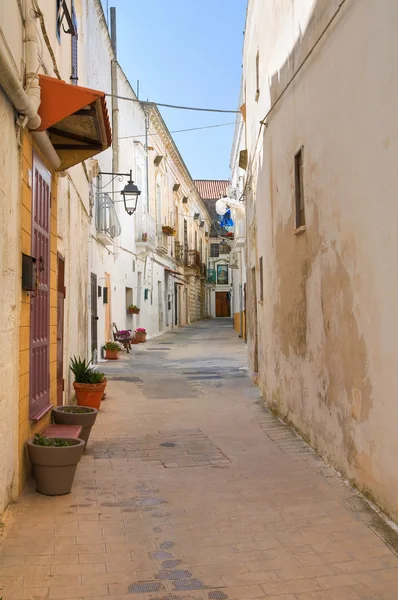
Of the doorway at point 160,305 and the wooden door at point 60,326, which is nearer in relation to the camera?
the wooden door at point 60,326

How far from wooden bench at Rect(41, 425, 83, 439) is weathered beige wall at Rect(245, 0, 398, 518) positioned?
2.30 m

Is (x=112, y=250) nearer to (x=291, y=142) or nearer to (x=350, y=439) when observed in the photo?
(x=291, y=142)

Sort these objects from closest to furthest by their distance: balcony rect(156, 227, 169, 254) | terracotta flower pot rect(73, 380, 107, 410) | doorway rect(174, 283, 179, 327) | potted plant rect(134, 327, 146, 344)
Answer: terracotta flower pot rect(73, 380, 107, 410) < potted plant rect(134, 327, 146, 344) < balcony rect(156, 227, 169, 254) < doorway rect(174, 283, 179, 327)

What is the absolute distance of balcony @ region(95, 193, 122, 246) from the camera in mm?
13258

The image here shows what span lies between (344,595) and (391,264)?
6.57ft

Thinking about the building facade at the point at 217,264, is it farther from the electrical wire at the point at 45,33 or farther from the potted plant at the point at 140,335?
the electrical wire at the point at 45,33

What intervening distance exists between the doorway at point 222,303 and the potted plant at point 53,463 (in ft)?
162

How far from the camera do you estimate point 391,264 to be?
377cm

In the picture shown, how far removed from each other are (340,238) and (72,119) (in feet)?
8.82

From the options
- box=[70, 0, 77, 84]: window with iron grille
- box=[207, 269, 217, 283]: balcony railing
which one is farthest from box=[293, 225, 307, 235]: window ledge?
box=[207, 269, 217, 283]: balcony railing

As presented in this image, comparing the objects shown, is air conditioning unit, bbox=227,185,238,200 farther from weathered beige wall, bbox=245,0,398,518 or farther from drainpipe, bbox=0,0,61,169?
drainpipe, bbox=0,0,61,169

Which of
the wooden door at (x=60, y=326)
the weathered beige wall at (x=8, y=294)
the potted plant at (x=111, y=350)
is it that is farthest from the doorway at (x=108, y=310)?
the weathered beige wall at (x=8, y=294)

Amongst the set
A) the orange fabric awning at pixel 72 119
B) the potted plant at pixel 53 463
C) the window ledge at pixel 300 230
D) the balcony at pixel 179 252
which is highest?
the balcony at pixel 179 252

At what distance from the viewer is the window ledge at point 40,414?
479cm
